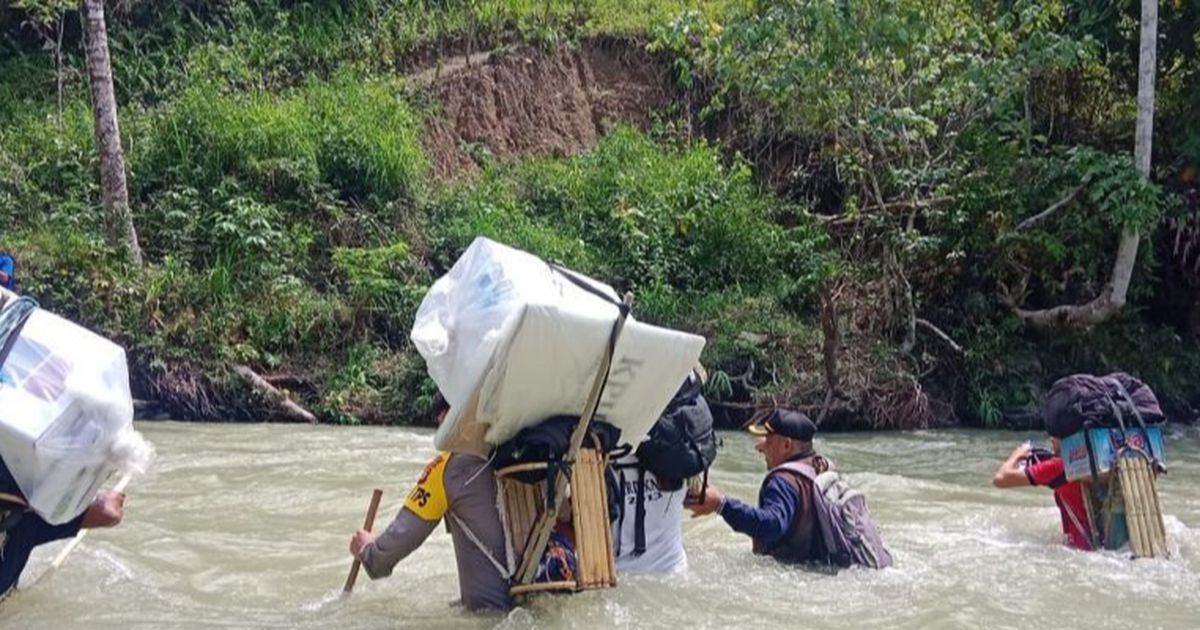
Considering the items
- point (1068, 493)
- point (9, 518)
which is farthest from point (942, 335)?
point (9, 518)

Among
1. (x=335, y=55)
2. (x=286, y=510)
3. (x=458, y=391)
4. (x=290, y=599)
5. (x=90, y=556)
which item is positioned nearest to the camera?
(x=458, y=391)

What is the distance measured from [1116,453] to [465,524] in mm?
2924

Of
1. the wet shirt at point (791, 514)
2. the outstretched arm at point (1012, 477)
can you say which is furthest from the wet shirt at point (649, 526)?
the outstretched arm at point (1012, 477)

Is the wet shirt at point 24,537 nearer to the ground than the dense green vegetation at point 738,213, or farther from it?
nearer to the ground

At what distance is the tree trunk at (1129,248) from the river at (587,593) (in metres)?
4.14

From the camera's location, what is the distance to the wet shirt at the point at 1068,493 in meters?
6.17

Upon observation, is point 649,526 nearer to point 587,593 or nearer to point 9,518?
point 587,593

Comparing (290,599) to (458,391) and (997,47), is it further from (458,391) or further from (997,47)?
(997,47)

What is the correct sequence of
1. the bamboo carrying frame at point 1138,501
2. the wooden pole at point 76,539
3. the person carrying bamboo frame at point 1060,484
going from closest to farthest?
the wooden pole at point 76,539 → the bamboo carrying frame at point 1138,501 → the person carrying bamboo frame at point 1060,484

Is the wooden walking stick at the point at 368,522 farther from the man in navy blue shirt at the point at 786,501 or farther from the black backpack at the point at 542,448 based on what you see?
the man in navy blue shirt at the point at 786,501

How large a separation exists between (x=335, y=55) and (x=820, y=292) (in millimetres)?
7292

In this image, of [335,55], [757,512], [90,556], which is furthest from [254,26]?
[757,512]

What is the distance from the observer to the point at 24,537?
4730 mm

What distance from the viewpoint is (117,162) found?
13.5m
